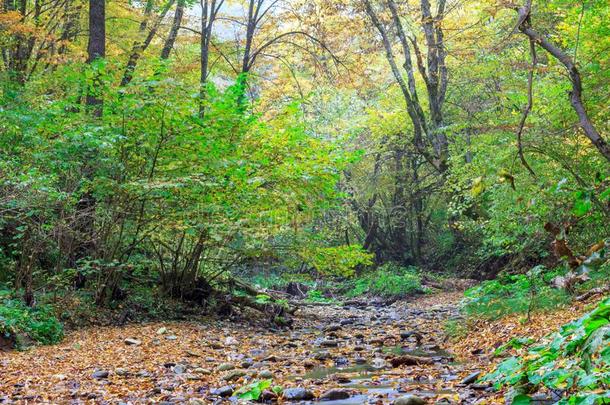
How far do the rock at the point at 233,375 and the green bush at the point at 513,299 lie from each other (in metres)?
3.23

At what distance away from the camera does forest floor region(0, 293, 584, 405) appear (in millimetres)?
4297

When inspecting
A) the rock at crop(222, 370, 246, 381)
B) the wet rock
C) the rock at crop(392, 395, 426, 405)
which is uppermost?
the rock at crop(392, 395, 426, 405)

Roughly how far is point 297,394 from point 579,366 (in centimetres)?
234

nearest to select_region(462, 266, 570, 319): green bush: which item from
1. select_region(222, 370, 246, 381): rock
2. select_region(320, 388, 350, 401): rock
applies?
select_region(320, 388, 350, 401): rock

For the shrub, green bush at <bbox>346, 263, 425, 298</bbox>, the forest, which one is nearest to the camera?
the forest

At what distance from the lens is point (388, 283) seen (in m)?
15.9

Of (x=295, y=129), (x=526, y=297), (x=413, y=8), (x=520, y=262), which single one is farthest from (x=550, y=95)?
(x=413, y=8)

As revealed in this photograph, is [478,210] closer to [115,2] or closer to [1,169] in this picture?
[115,2]

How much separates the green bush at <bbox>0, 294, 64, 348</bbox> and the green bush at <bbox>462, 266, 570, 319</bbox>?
5.21 m

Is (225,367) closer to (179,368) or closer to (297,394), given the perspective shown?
(179,368)

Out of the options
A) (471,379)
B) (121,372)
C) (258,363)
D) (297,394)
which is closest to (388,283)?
(258,363)

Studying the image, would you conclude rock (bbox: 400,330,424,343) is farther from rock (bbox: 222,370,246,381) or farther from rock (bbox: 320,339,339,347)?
rock (bbox: 222,370,246,381)

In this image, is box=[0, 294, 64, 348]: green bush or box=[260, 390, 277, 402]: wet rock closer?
box=[260, 390, 277, 402]: wet rock

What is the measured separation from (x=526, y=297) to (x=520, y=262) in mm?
5652
